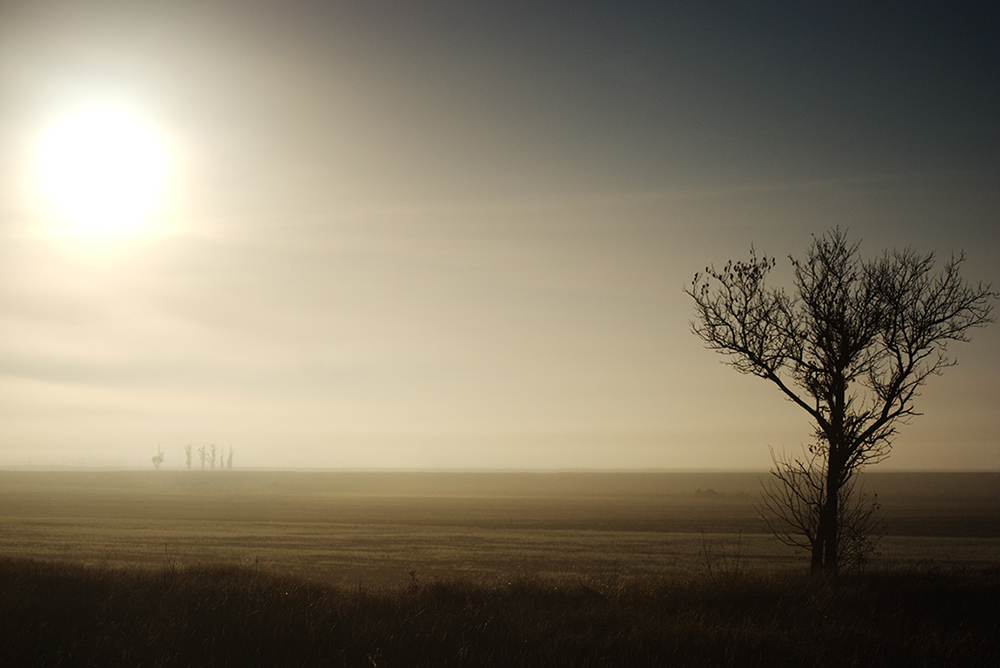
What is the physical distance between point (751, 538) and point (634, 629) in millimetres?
55945

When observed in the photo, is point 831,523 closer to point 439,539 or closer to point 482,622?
point 482,622

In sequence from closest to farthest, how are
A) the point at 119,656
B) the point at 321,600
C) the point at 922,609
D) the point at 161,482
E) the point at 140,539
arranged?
the point at 119,656
the point at 321,600
the point at 922,609
the point at 140,539
the point at 161,482

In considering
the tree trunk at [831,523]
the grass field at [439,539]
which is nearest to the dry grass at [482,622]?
the tree trunk at [831,523]

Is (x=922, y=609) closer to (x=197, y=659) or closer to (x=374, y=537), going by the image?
(x=197, y=659)

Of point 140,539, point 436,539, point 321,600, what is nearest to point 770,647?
point 321,600

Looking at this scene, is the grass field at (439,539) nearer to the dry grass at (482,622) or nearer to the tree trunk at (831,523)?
the tree trunk at (831,523)

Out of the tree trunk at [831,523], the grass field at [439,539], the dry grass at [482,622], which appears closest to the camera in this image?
the dry grass at [482,622]

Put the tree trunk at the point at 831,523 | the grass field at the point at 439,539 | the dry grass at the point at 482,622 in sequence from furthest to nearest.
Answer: the grass field at the point at 439,539 → the tree trunk at the point at 831,523 → the dry grass at the point at 482,622

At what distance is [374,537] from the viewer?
59688 mm

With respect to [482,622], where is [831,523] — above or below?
above

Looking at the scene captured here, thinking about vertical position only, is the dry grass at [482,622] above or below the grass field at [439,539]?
above

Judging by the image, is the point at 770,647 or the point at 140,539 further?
the point at 140,539

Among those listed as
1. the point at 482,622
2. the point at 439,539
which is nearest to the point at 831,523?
the point at 482,622

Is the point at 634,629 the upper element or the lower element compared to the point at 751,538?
upper
